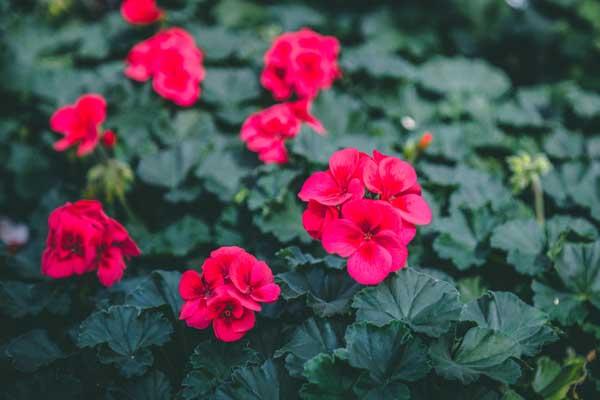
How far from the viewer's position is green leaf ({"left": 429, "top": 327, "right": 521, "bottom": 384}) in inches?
56.8

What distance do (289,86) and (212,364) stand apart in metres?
1.31

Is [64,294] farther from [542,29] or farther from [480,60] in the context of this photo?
[542,29]

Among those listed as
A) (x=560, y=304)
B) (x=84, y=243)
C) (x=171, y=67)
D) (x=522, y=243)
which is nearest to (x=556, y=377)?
(x=560, y=304)

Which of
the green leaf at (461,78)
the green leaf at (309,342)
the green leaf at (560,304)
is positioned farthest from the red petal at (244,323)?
the green leaf at (461,78)

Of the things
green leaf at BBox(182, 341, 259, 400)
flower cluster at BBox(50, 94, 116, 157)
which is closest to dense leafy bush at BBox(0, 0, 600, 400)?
green leaf at BBox(182, 341, 259, 400)

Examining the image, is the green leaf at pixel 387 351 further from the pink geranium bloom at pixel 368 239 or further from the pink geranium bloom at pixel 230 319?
the pink geranium bloom at pixel 230 319

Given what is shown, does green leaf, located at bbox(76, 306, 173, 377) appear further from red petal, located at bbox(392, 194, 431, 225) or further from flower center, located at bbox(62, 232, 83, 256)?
red petal, located at bbox(392, 194, 431, 225)

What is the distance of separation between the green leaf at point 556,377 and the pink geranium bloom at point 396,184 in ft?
2.27

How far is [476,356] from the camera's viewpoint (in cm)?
150

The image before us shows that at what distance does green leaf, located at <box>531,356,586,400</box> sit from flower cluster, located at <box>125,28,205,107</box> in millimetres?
1731

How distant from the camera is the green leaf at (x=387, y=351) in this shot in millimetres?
1435

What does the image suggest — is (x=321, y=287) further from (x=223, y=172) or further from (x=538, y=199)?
(x=538, y=199)

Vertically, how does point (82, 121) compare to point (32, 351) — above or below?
above

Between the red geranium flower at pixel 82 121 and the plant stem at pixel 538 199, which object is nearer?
the red geranium flower at pixel 82 121
